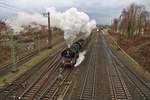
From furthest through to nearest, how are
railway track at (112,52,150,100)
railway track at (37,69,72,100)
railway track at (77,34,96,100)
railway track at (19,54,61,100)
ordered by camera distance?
railway track at (112,52,150,100)
railway track at (77,34,96,100)
railway track at (19,54,61,100)
railway track at (37,69,72,100)

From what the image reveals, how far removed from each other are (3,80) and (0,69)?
31.0 feet

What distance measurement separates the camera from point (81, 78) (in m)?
38.0

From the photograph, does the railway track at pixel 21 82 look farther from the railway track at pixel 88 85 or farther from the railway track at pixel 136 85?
the railway track at pixel 136 85

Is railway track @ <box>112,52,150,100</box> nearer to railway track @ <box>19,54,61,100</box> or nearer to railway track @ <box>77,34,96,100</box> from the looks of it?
railway track @ <box>77,34,96,100</box>

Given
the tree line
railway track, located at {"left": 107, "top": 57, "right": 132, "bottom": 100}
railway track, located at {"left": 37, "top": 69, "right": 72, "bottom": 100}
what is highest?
the tree line

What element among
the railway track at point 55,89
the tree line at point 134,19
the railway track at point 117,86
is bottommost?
the railway track at point 117,86

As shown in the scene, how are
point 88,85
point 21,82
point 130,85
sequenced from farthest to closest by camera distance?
point 21,82 → point 130,85 → point 88,85

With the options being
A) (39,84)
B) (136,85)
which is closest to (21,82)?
(39,84)

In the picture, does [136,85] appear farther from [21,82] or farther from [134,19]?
[134,19]

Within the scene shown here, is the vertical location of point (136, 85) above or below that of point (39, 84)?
below

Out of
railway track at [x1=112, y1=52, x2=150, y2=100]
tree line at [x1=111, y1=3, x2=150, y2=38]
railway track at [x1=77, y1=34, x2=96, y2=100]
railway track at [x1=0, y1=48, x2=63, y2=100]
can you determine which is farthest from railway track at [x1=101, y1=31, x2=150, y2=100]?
tree line at [x1=111, y1=3, x2=150, y2=38]

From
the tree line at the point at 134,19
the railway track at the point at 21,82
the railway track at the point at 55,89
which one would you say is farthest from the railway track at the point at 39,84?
the tree line at the point at 134,19

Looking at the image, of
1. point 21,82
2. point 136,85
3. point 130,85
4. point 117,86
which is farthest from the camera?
point 21,82

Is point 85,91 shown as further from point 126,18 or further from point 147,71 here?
point 126,18
